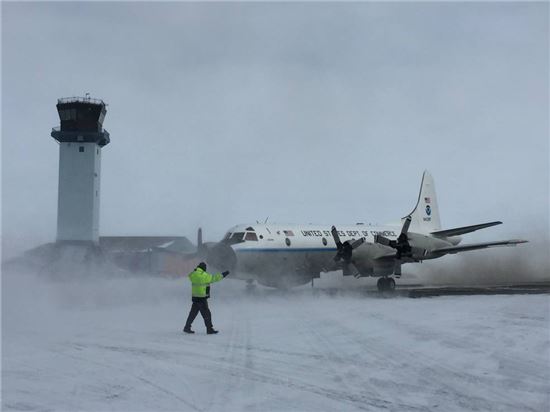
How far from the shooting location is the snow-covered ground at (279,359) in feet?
26.8

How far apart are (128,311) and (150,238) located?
2873 inches

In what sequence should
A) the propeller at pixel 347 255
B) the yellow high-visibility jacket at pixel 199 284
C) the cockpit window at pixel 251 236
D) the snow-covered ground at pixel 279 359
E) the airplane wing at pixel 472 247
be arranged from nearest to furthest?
the snow-covered ground at pixel 279 359, the yellow high-visibility jacket at pixel 199 284, the cockpit window at pixel 251 236, the propeller at pixel 347 255, the airplane wing at pixel 472 247

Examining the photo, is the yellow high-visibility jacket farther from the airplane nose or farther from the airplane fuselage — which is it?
the airplane fuselage

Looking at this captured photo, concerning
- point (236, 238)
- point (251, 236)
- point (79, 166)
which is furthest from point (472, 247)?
point (79, 166)

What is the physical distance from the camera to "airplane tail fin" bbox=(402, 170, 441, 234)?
36688 millimetres

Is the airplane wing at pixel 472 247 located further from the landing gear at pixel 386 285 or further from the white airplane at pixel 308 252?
the landing gear at pixel 386 285

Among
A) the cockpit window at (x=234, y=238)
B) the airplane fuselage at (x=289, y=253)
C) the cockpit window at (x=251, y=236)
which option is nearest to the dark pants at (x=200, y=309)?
the airplane fuselage at (x=289, y=253)

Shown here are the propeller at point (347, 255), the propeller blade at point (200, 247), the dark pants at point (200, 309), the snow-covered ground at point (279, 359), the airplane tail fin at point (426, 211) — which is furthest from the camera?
the airplane tail fin at point (426, 211)

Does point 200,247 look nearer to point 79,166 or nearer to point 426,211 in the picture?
point 426,211

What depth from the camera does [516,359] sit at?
1084 centimetres

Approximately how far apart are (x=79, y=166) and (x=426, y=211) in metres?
47.6

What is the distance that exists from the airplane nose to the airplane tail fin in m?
16.3

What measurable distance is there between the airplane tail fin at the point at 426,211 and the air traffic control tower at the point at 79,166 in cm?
4409

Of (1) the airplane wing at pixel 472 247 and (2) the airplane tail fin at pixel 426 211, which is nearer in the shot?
(1) the airplane wing at pixel 472 247
